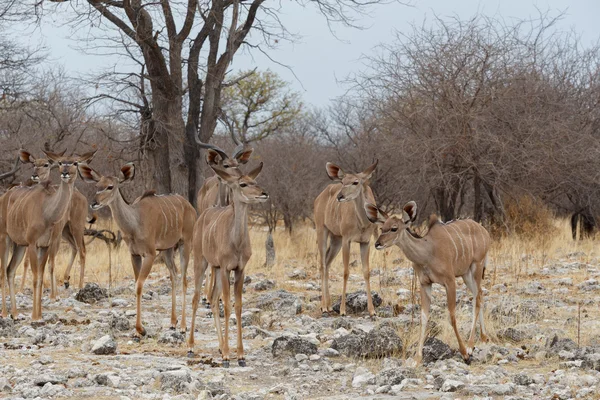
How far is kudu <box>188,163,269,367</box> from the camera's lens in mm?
7164

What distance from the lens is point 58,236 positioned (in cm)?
1085

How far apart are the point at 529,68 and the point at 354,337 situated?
10.1m

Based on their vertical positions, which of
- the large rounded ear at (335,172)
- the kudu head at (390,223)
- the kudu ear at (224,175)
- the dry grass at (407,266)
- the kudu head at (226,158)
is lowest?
the dry grass at (407,266)

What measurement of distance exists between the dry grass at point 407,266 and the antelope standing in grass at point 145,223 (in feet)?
6.15

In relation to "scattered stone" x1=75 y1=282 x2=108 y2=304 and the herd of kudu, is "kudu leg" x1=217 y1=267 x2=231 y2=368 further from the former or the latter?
"scattered stone" x1=75 y1=282 x2=108 y2=304

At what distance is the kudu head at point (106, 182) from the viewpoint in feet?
27.6

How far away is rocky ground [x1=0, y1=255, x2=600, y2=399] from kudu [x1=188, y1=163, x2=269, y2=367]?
0.39 m

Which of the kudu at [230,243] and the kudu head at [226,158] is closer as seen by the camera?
the kudu at [230,243]

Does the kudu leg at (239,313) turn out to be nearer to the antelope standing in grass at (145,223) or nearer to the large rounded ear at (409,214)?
the antelope standing in grass at (145,223)

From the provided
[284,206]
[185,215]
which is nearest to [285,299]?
[185,215]

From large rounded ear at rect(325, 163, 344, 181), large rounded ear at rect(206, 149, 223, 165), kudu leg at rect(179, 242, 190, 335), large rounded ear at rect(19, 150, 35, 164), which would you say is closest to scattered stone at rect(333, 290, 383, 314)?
large rounded ear at rect(325, 163, 344, 181)

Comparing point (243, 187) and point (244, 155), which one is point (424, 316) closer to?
point (243, 187)

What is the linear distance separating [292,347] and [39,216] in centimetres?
362

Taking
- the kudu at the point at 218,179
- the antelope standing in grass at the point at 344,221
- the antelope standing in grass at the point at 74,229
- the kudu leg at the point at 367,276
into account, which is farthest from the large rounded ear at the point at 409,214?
the antelope standing in grass at the point at 74,229
